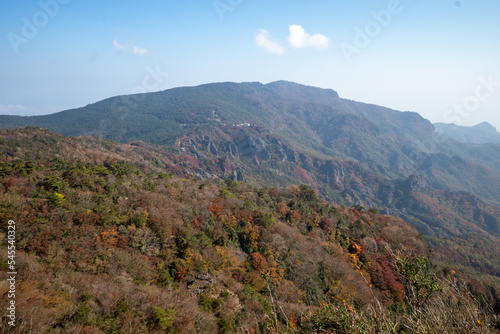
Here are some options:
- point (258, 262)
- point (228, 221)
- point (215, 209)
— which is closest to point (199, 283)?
point (258, 262)

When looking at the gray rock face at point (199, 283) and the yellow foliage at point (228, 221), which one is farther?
the yellow foliage at point (228, 221)

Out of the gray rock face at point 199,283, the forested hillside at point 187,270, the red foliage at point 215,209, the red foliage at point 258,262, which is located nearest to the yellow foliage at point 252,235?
the forested hillside at point 187,270

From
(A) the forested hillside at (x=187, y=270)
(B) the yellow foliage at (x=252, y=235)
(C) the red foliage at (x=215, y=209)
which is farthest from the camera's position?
(C) the red foliage at (x=215, y=209)

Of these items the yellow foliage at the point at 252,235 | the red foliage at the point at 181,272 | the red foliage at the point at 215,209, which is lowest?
the yellow foliage at the point at 252,235

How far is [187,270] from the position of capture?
23.2m

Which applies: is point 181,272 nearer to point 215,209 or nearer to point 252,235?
point 252,235

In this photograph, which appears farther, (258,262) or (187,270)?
(258,262)

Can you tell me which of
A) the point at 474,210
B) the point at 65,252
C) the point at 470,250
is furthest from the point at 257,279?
the point at 474,210

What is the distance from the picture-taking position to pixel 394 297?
34531 mm

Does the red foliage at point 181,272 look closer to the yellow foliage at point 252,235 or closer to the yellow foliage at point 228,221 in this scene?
the yellow foliage at point 228,221

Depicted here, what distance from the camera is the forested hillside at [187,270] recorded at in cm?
768

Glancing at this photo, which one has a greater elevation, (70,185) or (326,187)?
(70,185)

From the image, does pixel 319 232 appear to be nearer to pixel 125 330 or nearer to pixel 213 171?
pixel 125 330

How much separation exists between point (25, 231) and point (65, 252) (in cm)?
377
